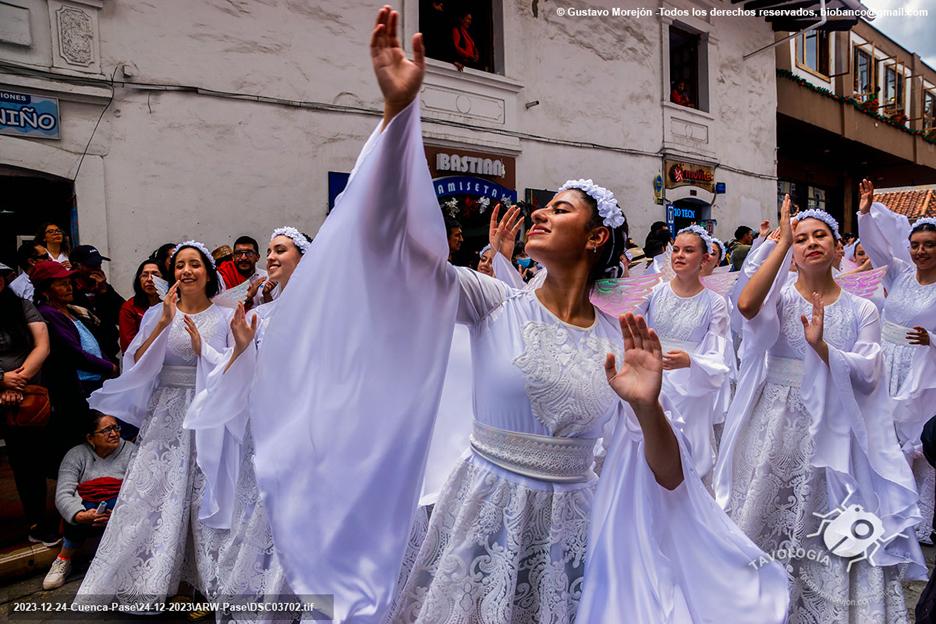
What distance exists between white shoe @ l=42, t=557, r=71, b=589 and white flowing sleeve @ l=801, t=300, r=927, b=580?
15.2 ft

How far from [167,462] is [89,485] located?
26.6 inches

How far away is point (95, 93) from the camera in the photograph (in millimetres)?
6598

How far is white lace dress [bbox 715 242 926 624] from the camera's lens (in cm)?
304

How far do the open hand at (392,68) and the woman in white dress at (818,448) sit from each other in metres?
2.53

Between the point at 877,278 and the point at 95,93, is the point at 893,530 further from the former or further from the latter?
the point at 95,93

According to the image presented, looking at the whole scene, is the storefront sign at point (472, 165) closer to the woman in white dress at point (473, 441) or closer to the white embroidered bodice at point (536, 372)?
the white embroidered bodice at point (536, 372)

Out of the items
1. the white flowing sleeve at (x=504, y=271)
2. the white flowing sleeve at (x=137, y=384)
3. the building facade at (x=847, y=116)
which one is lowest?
the white flowing sleeve at (x=137, y=384)

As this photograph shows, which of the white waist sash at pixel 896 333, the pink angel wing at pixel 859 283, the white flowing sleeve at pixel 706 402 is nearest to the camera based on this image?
the pink angel wing at pixel 859 283

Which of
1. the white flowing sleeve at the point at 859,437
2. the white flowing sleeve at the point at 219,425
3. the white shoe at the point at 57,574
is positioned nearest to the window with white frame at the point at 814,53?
the white flowing sleeve at the point at 859,437

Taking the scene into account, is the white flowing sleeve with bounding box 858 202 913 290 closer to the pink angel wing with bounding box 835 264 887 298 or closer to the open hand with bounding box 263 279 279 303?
the pink angel wing with bounding box 835 264 887 298

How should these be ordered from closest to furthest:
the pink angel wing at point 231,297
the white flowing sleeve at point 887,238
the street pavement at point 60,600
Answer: the street pavement at point 60,600
the pink angel wing at point 231,297
the white flowing sleeve at point 887,238

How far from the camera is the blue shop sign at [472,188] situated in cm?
953

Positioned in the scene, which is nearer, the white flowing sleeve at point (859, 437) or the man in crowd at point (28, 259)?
the white flowing sleeve at point (859, 437)

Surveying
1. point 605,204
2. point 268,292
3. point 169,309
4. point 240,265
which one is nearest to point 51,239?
point 240,265
